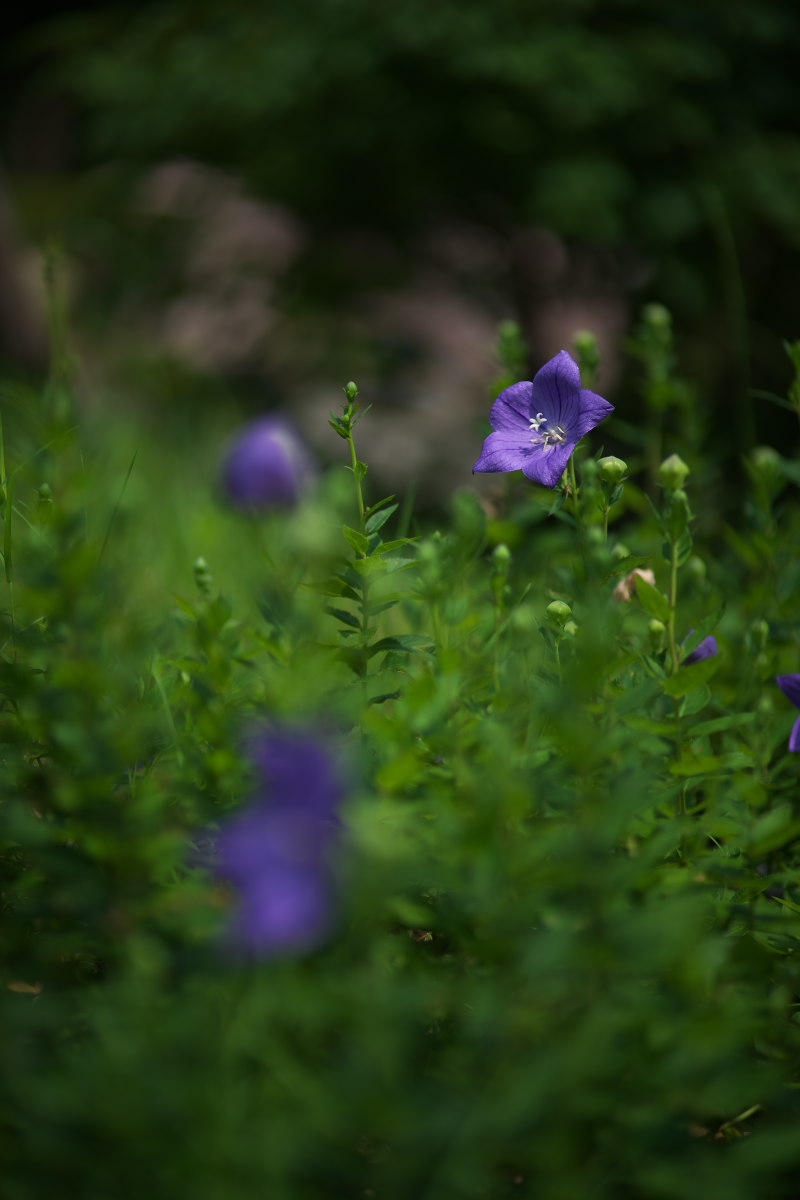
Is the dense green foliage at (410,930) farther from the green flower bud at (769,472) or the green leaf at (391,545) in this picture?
the green flower bud at (769,472)

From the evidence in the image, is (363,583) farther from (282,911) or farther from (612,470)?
(282,911)

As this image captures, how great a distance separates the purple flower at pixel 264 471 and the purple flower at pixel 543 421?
136cm

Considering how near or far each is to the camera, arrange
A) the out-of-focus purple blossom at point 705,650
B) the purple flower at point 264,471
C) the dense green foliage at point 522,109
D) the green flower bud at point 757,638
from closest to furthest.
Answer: the green flower bud at point 757,638 < the out-of-focus purple blossom at point 705,650 < the purple flower at point 264,471 < the dense green foliage at point 522,109

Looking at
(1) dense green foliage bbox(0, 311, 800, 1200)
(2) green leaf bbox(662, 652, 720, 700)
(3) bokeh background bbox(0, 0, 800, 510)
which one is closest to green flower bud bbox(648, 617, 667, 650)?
(1) dense green foliage bbox(0, 311, 800, 1200)

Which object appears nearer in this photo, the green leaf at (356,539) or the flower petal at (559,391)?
the green leaf at (356,539)

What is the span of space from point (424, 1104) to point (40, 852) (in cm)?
37

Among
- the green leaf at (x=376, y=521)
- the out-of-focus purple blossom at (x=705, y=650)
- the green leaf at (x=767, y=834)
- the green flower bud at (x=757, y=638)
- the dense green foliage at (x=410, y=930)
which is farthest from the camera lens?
the out-of-focus purple blossom at (x=705, y=650)

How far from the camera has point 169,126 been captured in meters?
4.00

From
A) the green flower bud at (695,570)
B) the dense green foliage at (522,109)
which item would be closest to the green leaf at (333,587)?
the green flower bud at (695,570)

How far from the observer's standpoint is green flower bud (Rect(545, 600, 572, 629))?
112cm

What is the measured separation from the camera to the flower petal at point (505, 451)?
1271 millimetres

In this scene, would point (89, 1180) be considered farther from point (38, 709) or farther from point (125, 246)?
point (125, 246)

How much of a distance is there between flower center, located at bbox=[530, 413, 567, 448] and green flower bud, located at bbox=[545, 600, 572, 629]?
0.21m

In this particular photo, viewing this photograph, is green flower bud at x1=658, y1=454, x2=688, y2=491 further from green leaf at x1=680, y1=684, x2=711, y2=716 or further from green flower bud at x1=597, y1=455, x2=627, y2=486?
green leaf at x1=680, y1=684, x2=711, y2=716
